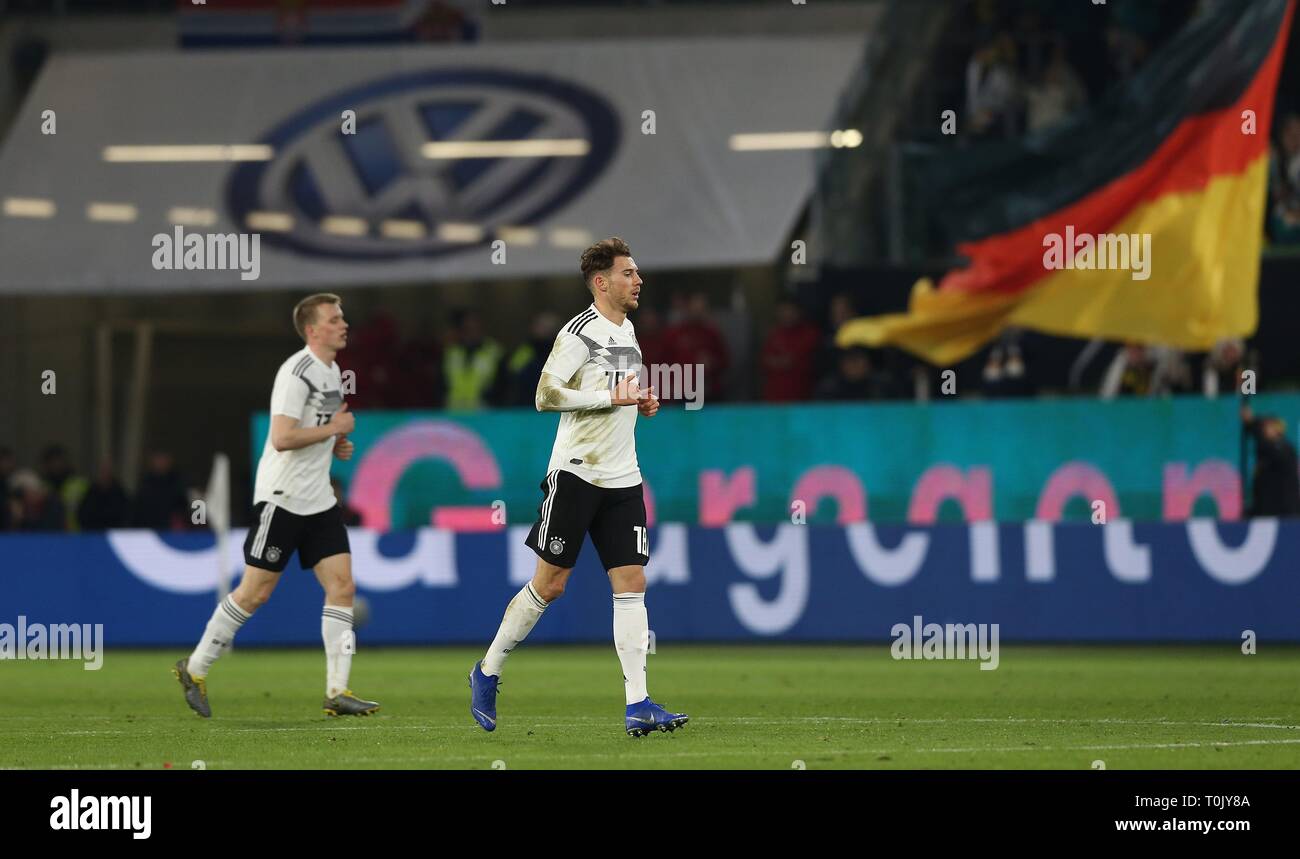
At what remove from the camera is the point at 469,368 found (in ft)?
70.6

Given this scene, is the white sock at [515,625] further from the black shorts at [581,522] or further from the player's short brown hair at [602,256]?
the player's short brown hair at [602,256]

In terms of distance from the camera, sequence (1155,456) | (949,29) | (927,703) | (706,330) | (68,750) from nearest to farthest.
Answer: (68,750), (927,703), (1155,456), (706,330), (949,29)

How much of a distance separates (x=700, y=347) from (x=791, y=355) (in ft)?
3.18

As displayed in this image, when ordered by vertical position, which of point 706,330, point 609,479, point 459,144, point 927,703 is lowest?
point 927,703

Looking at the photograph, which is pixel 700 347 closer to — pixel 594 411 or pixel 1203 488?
pixel 1203 488

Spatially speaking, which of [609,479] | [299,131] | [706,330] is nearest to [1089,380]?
[706,330]

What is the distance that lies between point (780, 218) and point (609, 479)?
12.4 meters

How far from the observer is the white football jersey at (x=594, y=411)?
31.8ft

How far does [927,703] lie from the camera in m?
12.0

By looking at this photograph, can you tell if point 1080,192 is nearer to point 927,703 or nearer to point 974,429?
point 974,429

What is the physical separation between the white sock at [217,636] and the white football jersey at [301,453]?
2.02 feet
